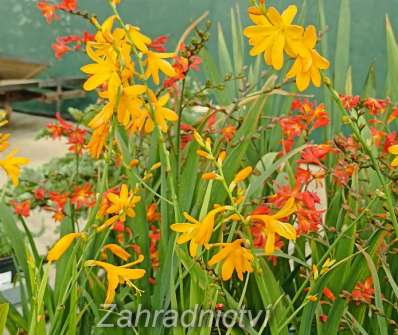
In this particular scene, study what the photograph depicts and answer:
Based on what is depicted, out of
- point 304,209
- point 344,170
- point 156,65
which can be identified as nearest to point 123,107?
point 156,65

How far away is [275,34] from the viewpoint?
77 cm

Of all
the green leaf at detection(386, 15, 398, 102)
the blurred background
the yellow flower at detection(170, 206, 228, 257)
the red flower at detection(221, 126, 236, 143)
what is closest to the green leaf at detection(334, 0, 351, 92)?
the green leaf at detection(386, 15, 398, 102)

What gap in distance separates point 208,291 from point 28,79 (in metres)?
4.95

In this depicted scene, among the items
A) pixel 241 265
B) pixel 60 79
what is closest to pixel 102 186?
pixel 241 265

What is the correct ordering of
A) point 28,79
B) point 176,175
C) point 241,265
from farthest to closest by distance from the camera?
1. point 28,79
2. point 176,175
3. point 241,265

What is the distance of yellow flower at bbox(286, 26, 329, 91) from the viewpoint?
0.79 meters

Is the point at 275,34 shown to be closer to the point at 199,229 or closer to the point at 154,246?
the point at 199,229

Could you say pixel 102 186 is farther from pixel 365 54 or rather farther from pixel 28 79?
pixel 28 79

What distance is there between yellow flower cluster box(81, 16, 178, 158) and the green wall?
13.3 ft

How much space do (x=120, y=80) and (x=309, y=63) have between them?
0.78 ft

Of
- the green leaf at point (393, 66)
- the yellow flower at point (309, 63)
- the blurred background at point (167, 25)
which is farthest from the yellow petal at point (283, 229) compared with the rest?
the blurred background at point (167, 25)

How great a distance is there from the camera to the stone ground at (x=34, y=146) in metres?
3.43

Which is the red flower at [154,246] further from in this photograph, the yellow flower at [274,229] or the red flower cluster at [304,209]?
the yellow flower at [274,229]

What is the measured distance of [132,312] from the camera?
3.84ft
